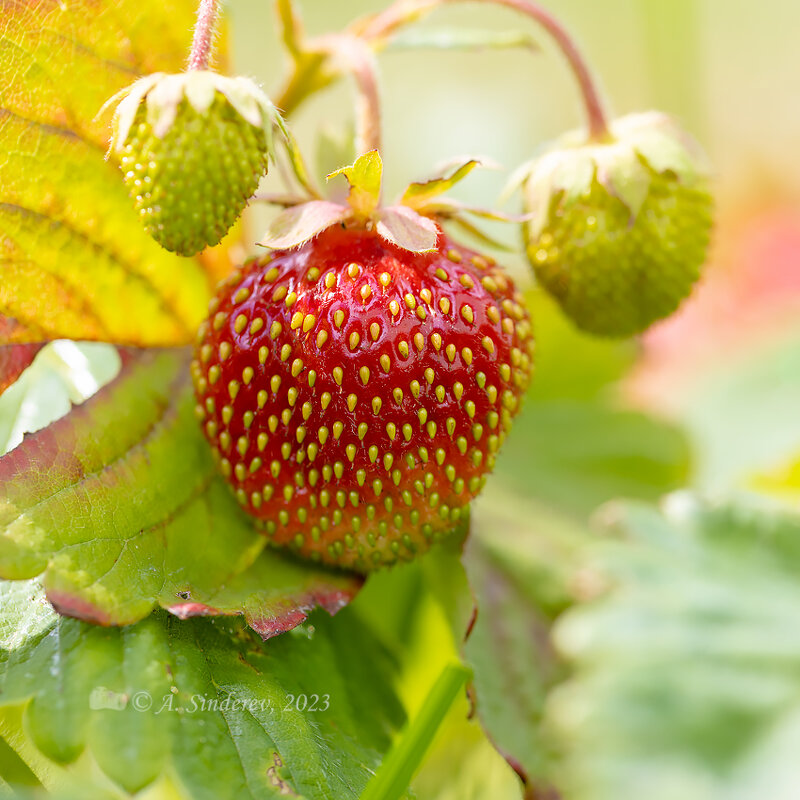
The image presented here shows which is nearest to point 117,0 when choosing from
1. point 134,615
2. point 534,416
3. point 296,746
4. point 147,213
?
point 147,213

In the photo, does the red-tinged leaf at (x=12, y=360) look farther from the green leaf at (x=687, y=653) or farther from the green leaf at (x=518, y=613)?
the green leaf at (x=687, y=653)

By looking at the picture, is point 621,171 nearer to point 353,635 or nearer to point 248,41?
point 353,635

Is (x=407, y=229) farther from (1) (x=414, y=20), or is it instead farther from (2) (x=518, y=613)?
(2) (x=518, y=613)

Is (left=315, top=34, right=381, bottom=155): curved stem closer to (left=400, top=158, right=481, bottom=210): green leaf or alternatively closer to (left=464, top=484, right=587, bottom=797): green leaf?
(left=400, top=158, right=481, bottom=210): green leaf

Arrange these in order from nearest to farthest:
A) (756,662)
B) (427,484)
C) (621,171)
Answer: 1. (427,484)
2. (621,171)
3. (756,662)

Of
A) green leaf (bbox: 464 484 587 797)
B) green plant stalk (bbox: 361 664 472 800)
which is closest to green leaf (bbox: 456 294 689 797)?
green leaf (bbox: 464 484 587 797)

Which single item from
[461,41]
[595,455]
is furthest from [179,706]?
[595,455]
